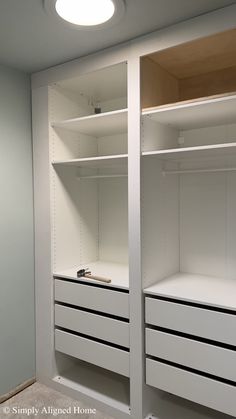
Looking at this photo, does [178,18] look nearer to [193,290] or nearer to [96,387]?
[193,290]

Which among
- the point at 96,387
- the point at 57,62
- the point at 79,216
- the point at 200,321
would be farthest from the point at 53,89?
the point at 96,387

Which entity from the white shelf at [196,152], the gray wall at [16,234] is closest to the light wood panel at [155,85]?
the white shelf at [196,152]

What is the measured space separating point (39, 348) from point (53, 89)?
2089 mm

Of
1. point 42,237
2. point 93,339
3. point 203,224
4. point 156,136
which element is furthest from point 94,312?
point 156,136

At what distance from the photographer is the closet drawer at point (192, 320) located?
1.78 m

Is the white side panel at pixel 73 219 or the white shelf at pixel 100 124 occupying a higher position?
the white shelf at pixel 100 124

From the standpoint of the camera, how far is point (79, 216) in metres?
2.76

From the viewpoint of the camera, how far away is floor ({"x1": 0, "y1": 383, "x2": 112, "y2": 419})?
220 cm

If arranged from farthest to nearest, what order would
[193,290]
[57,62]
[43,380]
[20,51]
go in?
[43,380], [57,62], [20,51], [193,290]

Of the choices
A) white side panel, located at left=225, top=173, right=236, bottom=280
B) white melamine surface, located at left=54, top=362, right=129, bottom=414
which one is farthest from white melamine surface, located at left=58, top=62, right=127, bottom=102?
white melamine surface, located at left=54, top=362, right=129, bottom=414

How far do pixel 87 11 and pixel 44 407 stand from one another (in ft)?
8.47

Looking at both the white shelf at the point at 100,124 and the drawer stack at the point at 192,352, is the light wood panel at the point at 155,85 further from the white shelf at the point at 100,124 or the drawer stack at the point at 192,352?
the drawer stack at the point at 192,352

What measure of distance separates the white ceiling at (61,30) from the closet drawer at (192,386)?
2052 mm

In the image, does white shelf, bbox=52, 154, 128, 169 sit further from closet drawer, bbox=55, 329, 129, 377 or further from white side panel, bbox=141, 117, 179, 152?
closet drawer, bbox=55, 329, 129, 377
